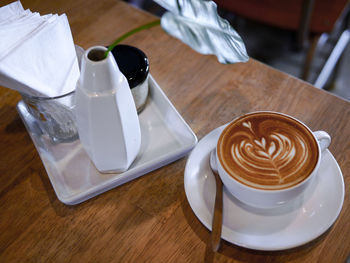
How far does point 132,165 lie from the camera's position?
581 mm

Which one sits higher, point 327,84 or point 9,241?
point 9,241

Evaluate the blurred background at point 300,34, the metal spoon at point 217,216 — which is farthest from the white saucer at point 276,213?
the blurred background at point 300,34

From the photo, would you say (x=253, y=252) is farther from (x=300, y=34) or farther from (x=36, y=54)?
(x=300, y=34)

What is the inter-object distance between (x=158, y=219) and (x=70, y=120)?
0.73 feet

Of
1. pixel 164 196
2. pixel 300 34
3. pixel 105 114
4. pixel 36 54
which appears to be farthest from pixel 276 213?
pixel 300 34

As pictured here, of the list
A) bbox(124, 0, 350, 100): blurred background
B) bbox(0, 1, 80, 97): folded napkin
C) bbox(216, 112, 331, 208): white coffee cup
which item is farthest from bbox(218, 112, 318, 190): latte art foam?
bbox(124, 0, 350, 100): blurred background

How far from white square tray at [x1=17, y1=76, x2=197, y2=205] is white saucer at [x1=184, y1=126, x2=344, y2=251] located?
7cm

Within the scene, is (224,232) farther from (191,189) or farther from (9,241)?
(9,241)

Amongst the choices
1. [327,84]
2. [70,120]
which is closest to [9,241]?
[70,120]

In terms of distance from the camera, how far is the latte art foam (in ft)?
1.55

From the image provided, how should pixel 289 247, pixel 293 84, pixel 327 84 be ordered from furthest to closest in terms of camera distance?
pixel 327 84 < pixel 293 84 < pixel 289 247

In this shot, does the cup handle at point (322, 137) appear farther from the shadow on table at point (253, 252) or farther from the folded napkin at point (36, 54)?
the folded napkin at point (36, 54)

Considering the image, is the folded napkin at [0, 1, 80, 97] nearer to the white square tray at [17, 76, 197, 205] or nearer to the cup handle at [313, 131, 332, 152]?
the white square tray at [17, 76, 197, 205]

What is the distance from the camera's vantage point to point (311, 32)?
111 cm
